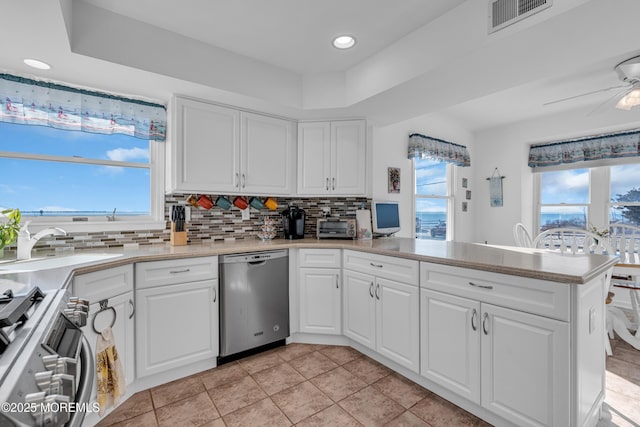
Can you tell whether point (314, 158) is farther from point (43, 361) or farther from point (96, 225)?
point (43, 361)

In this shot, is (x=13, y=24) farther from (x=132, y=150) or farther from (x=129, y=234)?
(x=129, y=234)

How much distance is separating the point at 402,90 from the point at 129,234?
2497 mm

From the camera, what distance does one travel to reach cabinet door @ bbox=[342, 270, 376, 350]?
2338 millimetres

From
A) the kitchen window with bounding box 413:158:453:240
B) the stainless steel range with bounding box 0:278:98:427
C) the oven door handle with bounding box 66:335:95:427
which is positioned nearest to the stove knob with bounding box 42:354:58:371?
the stainless steel range with bounding box 0:278:98:427

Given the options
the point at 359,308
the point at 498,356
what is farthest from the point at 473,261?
the point at 359,308

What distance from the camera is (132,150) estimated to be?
2564mm

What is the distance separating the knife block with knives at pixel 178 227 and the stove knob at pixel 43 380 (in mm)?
2038

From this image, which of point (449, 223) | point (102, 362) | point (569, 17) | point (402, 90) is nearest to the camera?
point (569, 17)

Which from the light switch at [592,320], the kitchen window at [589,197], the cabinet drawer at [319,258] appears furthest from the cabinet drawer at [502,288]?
the kitchen window at [589,197]

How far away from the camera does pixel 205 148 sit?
253 cm

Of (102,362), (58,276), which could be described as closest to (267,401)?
(102,362)

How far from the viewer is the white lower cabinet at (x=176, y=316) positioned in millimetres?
1968

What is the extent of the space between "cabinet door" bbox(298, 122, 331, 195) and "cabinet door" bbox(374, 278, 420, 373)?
3.86 ft

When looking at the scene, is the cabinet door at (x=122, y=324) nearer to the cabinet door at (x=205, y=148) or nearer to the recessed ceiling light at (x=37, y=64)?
the cabinet door at (x=205, y=148)
